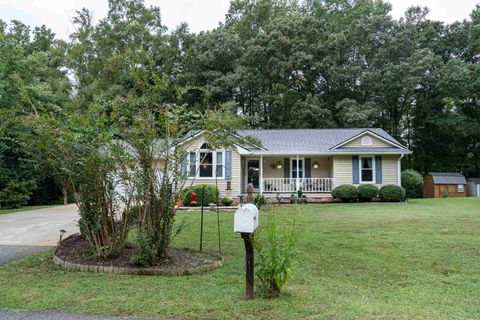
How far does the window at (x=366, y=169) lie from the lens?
66.6 ft

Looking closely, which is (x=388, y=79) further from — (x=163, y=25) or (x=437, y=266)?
(x=437, y=266)

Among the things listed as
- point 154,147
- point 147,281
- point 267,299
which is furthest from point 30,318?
point 154,147

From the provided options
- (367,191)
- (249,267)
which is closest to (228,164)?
(367,191)

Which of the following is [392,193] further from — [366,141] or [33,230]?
[33,230]

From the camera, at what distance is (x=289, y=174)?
70.4ft

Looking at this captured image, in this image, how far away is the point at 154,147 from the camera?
20.3 ft

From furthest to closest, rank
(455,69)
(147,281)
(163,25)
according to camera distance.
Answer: (163,25) < (455,69) < (147,281)

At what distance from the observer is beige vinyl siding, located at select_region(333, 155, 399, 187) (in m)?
20.3

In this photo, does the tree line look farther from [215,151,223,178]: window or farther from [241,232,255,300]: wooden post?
[241,232,255,300]: wooden post

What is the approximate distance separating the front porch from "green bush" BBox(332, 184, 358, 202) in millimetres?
1083

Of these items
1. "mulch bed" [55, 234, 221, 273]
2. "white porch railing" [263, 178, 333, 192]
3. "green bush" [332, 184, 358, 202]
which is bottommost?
"mulch bed" [55, 234, 221, 273]

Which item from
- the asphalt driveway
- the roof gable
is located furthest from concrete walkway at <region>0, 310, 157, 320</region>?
the roof gable

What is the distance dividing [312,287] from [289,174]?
54.0ft

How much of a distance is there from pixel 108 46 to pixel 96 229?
28772 mm
